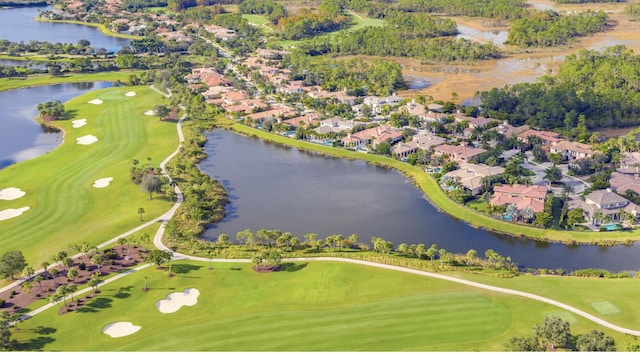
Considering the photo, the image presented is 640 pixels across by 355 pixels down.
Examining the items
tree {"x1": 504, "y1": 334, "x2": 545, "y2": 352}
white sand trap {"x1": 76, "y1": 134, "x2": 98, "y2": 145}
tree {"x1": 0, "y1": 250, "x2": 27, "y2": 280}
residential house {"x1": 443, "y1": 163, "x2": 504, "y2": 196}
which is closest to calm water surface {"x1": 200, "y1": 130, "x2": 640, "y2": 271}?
residential house {"x1": 443, "y1": 163, "x2": 504, "y2": 196}

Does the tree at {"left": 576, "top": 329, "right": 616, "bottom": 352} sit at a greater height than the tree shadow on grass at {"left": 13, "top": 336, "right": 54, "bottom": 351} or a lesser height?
greater

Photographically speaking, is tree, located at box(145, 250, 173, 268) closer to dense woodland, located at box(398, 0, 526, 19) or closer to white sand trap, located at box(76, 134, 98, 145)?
white sand trap, located at box(76, 134, 98, 145)

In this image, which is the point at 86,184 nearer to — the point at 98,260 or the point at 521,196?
the point at 98,260

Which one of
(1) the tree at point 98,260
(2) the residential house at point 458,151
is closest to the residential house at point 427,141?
(2) the residential house at point 458,151

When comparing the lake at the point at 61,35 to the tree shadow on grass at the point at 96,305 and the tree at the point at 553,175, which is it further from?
the tree at the point at 553,175

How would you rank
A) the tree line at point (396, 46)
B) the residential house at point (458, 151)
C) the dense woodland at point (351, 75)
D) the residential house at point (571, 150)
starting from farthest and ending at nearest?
the tree line at point (396, 46) → the dense woodland at point (351, 75) → the residential house at point (458, 151) → the residential house at point (571, 150)

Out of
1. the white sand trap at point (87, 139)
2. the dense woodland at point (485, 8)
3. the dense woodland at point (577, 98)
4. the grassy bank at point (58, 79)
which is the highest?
the dense woodland at point (485, 8)
